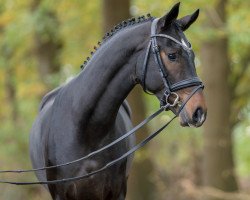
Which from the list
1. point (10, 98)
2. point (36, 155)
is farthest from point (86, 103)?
point (10, 98)

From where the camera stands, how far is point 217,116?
13.4 meters

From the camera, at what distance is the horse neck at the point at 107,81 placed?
4.99 metres

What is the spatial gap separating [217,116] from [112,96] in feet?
28.1

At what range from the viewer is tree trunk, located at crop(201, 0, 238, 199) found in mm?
13375

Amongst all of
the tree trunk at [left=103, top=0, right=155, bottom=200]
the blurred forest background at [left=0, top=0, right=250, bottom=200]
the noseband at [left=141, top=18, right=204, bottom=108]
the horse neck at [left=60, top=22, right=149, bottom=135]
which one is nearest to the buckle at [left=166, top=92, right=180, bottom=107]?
the noseband at [left=141, top=18, right=204, bottom=108]

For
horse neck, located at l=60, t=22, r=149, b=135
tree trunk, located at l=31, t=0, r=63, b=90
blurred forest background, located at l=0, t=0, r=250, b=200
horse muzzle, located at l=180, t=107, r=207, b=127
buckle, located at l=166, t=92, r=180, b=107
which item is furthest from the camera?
tree trunk, located at l=31, t=0, r=63, b=90

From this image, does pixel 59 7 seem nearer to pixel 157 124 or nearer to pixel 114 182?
pixel 157 124

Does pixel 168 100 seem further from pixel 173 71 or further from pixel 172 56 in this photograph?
pixel 172 56

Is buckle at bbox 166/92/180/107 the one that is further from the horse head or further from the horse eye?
the horse eye

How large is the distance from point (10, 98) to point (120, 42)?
17.8 metres

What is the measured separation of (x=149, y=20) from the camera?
199 inches

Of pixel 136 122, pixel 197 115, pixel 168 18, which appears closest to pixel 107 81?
pixel 168 18

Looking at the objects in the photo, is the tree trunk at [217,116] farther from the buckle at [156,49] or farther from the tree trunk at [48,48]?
the buckle at [156,49]

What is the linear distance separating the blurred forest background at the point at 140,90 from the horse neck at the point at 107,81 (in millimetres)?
3706
